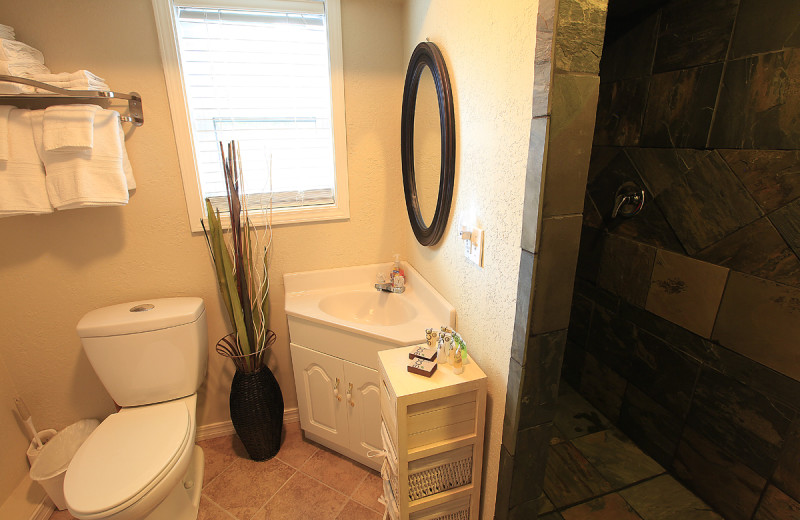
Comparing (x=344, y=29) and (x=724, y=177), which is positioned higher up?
(x=344, y=29)

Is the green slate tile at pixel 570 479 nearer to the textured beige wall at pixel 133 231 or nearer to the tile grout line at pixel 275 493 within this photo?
the tile grout line at pixel 275 493

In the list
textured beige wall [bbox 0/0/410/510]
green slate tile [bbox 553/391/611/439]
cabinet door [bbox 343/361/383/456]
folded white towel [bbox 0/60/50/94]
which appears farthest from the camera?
green slate tile [bbox 553/391/611/439]

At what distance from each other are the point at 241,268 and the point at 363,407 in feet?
2.79

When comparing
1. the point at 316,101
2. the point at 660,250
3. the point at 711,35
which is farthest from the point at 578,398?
the point at 316,101

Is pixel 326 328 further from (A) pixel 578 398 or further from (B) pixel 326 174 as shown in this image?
(A) pixel 578 398

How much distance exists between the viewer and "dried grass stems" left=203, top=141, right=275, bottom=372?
1635 mm

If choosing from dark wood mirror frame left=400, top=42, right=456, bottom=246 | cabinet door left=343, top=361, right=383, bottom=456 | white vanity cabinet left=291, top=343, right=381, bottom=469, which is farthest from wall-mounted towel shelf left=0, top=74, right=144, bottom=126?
cabinet door left=343, top=361, right=383, bottom=456

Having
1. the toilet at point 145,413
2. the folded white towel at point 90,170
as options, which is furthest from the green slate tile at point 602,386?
the folded white towel at point 90,170

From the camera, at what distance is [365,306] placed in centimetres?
192

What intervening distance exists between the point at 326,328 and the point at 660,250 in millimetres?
1521

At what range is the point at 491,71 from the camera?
3.44ft

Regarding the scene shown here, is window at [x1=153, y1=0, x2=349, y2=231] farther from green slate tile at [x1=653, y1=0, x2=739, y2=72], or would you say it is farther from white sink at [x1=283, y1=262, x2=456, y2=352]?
green slate tile at [x1=653, y1=0, x2=739, y2=72]

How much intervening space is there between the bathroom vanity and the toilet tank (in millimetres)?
448

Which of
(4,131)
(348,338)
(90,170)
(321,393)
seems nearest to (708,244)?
(348,338)
